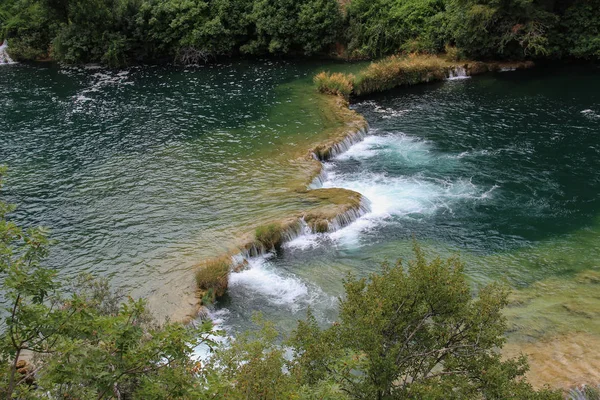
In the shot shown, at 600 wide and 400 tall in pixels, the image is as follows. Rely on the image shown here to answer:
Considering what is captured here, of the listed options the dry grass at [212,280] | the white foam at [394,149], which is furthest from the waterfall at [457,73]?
the dry grass at [212,280]

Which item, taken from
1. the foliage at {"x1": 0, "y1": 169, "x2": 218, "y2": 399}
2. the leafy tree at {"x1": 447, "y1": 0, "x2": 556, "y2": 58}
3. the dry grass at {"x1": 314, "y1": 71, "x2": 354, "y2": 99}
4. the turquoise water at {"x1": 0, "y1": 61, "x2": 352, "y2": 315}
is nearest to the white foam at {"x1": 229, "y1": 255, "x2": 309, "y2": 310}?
the turquoise water at {"x1": 0, "y1": 61, "x2": 352, "y2": 315}

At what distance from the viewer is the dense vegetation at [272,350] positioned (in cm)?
894

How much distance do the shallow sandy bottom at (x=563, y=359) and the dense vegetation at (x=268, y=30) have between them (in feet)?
113

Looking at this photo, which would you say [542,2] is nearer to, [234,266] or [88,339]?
[234,266]

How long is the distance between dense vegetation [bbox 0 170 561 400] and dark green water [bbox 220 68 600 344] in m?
7.02

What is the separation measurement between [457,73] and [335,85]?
12.4m

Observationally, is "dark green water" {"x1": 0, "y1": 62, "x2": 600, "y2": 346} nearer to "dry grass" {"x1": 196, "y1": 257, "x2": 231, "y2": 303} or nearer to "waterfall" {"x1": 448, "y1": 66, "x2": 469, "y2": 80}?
"dry grass" {"x1": 196, "y1": 257, "x2": 231, "y2": 303}

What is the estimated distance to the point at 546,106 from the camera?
39.3 metres

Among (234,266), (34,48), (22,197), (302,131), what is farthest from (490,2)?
(34,48)

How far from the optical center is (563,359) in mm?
17141

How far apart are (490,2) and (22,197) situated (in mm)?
38961

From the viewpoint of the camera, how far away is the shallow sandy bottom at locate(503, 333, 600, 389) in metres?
16.2

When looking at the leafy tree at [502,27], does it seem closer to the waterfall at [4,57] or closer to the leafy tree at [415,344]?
the leafy tree at [415,344]

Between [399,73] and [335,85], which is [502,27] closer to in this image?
[399,73]
